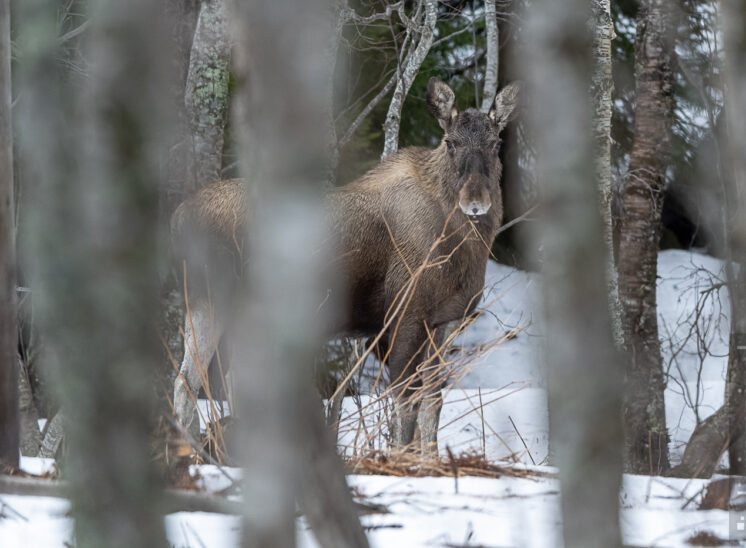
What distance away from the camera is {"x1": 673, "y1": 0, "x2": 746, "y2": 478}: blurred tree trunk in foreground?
2037 millimetres

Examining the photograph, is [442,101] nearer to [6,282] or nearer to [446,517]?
[6,282]

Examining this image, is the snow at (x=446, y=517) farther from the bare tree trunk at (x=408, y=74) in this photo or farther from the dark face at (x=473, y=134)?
the bare tree trunk at (x=408, y=74)

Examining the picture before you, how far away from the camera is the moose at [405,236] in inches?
221

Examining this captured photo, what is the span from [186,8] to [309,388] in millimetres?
6854

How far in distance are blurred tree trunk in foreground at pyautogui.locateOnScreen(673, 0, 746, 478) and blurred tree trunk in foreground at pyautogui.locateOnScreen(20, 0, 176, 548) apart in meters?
1.30

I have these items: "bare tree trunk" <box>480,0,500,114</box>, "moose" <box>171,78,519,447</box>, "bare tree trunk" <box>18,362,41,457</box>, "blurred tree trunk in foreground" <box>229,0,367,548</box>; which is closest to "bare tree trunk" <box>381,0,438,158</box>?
"bare tree trunk" <box>480,0,500,114</box>

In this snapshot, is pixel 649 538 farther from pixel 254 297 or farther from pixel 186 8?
pixel 186 8

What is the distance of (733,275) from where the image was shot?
6.28 meters

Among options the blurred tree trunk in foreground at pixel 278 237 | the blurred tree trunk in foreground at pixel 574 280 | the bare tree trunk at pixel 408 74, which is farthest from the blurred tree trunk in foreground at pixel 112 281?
the bare tree trunk at pixel 408 74

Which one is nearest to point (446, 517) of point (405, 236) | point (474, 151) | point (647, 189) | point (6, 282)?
point (6, 282)

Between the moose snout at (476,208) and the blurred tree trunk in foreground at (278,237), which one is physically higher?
the moose snout at (476,208)

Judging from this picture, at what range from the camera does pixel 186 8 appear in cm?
757

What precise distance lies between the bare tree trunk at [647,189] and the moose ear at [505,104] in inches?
104

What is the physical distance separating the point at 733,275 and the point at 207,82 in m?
3.87
